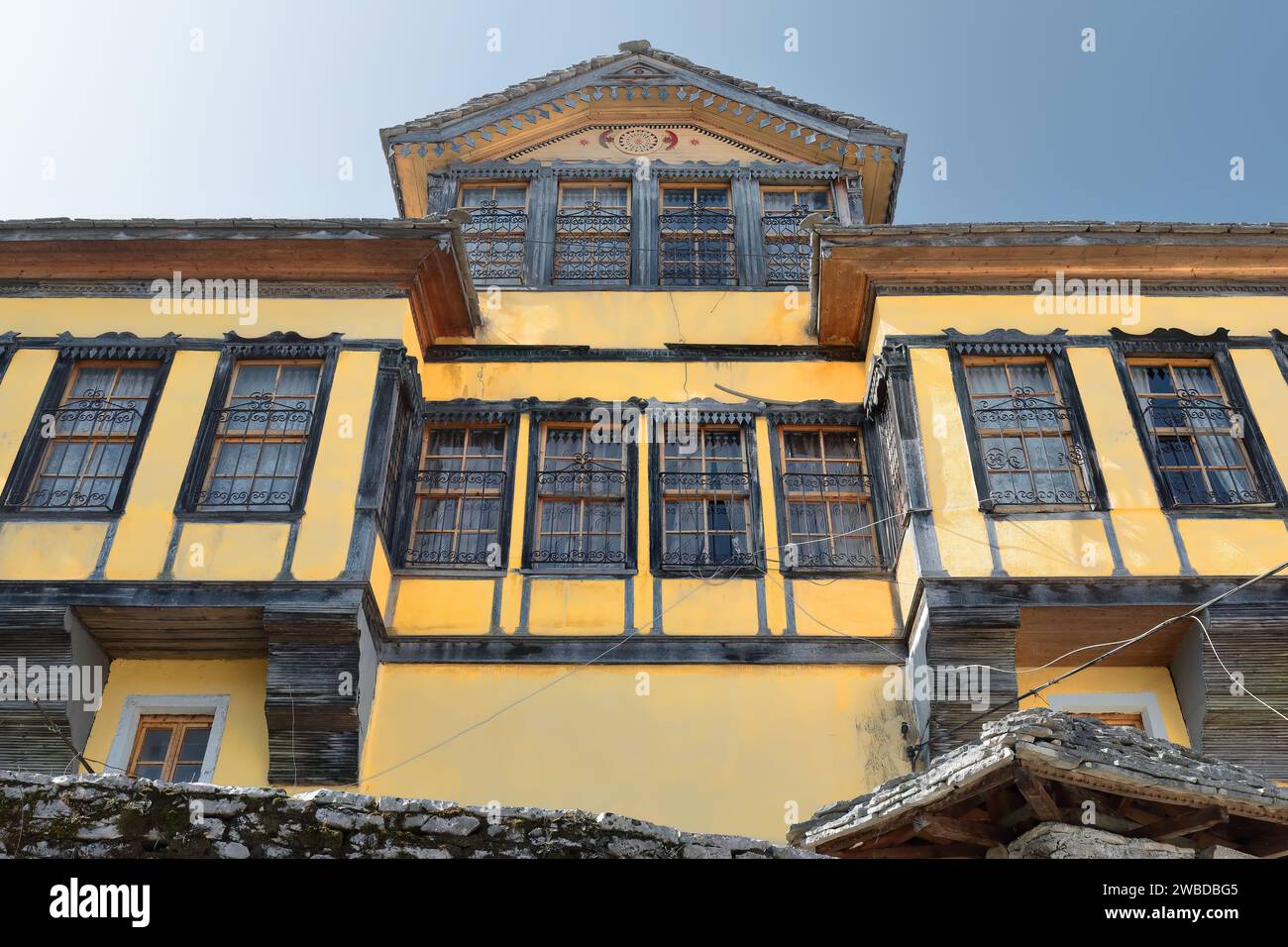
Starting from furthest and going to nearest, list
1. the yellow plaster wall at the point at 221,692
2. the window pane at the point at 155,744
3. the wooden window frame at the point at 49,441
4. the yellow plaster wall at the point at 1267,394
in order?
the yellow plaster wall at the point at 1267,394 < the wooden window frame at the point at 49,441 < the window pane at the point at 155,744 < the yellow plaster wall at the point at 221,692

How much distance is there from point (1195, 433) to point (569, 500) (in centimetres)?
606

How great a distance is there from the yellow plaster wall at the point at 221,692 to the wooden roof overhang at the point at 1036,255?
682 cm

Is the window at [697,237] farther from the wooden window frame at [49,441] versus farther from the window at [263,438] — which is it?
the wooden window frame at [49,441]

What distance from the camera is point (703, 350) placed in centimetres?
1332

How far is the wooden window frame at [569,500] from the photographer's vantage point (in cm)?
1172

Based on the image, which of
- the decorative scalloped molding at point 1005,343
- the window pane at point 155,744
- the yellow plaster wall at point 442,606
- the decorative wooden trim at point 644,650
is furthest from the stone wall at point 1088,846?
the window pane at point 155,744

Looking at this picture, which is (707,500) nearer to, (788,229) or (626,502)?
(626,502)

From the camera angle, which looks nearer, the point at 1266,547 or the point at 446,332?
the point at 1266,547

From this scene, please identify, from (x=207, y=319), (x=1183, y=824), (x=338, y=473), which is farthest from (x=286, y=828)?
(x=207, y=319)
